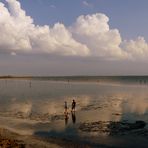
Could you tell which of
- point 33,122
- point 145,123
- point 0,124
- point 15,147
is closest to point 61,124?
point 33,122

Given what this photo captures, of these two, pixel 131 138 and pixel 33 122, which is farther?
pixel 33 122

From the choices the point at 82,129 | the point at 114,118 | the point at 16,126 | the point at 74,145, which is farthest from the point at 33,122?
the point at 74,145

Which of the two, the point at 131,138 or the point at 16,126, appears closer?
the point at 131,138

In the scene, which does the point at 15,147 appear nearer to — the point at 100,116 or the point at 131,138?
the point at 131,138

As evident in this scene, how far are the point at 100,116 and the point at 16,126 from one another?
1311cm

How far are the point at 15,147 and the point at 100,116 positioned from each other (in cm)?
2227

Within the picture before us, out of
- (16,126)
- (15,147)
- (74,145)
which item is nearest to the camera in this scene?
(15,147)

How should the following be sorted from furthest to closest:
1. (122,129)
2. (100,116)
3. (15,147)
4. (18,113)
Answer: (18,113) → (100,116) → (122,129) → (15,147)

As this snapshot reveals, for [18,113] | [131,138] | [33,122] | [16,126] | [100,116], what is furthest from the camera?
[18,113]

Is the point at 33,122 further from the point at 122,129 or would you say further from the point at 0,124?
the point at 122,129

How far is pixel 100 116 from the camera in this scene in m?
44.4

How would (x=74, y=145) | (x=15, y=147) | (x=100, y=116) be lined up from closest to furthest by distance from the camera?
(x=15, y=147) < (x=74, y=145) < (x=100, y=116)

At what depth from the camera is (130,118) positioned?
41938 millimetres

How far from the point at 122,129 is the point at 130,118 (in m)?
8.12
